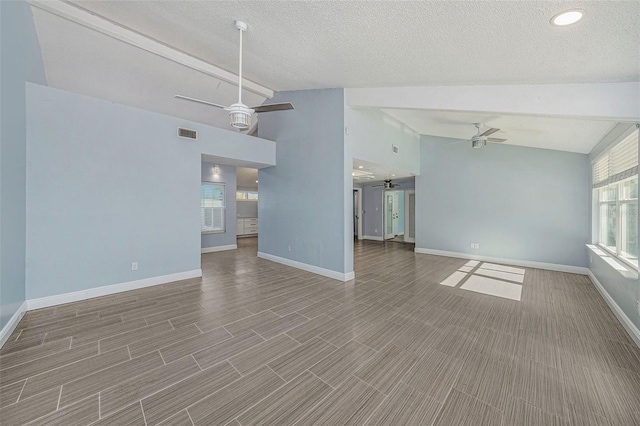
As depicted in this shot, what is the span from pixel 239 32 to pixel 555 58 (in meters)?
3.37

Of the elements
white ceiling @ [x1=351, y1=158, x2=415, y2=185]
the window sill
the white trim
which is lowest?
the window sill

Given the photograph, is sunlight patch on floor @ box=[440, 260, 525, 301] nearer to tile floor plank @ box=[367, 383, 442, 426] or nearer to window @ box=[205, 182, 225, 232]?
tile floor plank @ box=[367, 383, 442, 426]

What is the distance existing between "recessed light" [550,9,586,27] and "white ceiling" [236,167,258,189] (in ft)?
28.1

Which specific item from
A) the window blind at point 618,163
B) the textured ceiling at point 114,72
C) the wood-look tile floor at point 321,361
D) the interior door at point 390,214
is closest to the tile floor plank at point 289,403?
the wood-look tile floor at point 321,361

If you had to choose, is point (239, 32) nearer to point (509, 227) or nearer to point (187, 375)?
point (187, 375)

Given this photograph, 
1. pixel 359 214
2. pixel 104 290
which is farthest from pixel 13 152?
pixel 359 214

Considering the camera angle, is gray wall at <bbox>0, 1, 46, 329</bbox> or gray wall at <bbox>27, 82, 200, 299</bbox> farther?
gray wall at <bbox>27, 82, 200, 299</bbox>

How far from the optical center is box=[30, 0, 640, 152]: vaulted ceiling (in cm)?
194

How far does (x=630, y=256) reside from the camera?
10.3 feet

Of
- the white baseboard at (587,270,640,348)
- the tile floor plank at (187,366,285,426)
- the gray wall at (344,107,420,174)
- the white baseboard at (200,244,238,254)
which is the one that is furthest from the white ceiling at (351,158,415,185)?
the white baseboard at (200,244,238,254)

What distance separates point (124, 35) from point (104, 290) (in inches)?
150

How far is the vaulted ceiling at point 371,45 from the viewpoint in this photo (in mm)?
1939

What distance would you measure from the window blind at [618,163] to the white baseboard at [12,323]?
6.89m

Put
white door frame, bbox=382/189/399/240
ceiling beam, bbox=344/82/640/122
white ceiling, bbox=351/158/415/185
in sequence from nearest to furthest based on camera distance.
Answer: ceiling beam, bbox=344/82/640/122, white ceiling, bbox=351/158/415/185, white door frame, bbox=382/189/399/240
